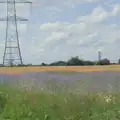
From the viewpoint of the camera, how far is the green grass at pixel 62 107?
9.41 metres

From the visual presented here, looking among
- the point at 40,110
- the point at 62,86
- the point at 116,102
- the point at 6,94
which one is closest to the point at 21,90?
the point at 6,94

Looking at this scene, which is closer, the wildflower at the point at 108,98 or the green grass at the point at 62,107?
the green grass at the point at 62,107

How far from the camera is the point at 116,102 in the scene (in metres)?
10.2

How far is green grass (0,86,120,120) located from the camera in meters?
9.41

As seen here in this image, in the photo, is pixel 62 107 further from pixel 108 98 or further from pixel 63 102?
pixel 108 98

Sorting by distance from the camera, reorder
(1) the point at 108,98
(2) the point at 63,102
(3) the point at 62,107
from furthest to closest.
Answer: (1) the point at 108,98, (2) the point at 63,102, (3) the point at 62,107

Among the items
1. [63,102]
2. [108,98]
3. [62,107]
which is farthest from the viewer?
[108,98]

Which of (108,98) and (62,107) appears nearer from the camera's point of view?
(62,107)

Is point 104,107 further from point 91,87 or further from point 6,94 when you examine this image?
point 6,94

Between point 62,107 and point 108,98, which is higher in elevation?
point 108,98

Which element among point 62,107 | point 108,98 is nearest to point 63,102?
point 62,107

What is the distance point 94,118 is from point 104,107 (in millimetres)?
832

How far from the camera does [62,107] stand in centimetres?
989

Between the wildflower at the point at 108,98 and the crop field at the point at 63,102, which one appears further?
the wildflower at the point at 108,98
